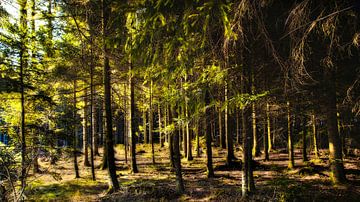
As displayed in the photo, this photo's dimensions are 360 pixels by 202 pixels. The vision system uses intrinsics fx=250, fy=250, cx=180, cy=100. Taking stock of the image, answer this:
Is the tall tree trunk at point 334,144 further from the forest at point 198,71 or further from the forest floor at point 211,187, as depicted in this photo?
the forest floor at point 211,187

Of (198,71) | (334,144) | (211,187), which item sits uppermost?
(198,71)

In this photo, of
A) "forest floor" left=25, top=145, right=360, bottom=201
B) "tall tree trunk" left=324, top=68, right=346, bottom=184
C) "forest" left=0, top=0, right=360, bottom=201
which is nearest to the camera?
"forest" left=0, top=0, right=360, bottom=201

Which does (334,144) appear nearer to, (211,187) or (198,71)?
(211,187)

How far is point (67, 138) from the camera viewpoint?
873 cm

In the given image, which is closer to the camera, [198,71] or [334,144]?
[198,71]

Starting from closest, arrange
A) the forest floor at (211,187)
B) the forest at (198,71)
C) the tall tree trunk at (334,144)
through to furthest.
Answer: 1. the forest at (198,71)
2. the forest floor at (211,187)
3. the tall tree trunk at (334,144)

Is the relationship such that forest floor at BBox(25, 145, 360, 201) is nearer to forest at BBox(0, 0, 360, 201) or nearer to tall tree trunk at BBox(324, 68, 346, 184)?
forest at BBox(0, 0, 360, 201)

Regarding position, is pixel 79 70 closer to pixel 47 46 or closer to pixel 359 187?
pixel 47 46

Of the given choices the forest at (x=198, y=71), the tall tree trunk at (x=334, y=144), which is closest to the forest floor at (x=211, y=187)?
the forest at (x=198, y=71)

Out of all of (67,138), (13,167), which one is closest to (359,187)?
(67,138)

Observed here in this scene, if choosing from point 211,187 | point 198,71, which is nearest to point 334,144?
point 211,187

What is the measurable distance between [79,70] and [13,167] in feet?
28.7

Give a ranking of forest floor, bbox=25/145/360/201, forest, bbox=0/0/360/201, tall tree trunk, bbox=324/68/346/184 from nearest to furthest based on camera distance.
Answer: forest, bbox=0/0/360/201 < forest floor, bbox=25/145/360/201 < tall tree trunk, bbox=324/68/346/184

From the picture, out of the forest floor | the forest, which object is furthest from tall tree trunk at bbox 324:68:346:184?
the forest floor
